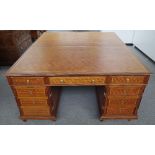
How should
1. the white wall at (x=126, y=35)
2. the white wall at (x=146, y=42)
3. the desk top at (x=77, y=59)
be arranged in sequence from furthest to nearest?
the white wall at (x=126, y=35) < the white wall at (x=146, y=42) < the desk top at (x=77, y=59)

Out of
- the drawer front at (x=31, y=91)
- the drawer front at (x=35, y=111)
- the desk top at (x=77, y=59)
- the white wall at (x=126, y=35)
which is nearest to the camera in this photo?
the desk top at (x=77, y=59)

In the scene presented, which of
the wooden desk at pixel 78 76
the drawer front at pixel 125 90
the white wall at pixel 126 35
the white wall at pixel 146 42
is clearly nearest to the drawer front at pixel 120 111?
the wooden desk at pixel 78 76

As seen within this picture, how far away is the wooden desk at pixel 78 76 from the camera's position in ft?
4.22

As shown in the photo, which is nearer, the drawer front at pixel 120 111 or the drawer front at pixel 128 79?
the drawer front at pixel 128 79

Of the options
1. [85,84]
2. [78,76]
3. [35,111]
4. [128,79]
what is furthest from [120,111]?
[35,111]

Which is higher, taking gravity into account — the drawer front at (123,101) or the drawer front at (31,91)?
the drawer front at (31,91)

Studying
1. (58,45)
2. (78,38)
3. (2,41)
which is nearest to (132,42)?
(78,38)

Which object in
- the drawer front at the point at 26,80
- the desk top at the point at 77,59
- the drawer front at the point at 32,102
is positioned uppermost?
the desk top at the point at 77,59

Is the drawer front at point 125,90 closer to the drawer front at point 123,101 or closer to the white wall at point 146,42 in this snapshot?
the drawer front at point 123,101

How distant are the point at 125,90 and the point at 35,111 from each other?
955 millimetres

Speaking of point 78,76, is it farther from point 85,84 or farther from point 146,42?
point 146,42

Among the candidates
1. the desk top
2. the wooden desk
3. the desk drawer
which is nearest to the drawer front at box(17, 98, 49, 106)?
the wooden desk

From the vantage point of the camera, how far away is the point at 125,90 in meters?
1.40

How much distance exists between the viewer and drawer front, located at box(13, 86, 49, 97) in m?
1.39
